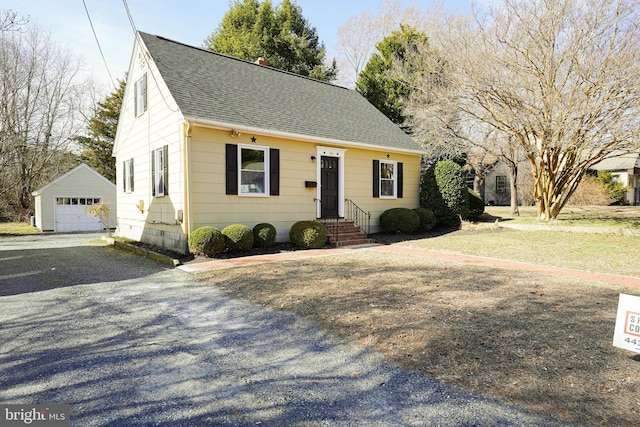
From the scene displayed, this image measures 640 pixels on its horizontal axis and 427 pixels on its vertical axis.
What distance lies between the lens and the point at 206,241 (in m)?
8.66

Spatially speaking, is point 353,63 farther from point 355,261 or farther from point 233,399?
point 233,399

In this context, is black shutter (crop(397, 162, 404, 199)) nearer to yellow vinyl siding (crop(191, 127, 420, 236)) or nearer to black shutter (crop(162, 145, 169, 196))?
yellow vinyl siding (crop(191, 127, 420, 236))

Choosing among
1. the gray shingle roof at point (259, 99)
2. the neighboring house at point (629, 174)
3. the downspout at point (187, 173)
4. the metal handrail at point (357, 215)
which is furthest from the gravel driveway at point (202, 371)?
the neighboring house at point (629, 174)

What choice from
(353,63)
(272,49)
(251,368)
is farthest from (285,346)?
(353,63)

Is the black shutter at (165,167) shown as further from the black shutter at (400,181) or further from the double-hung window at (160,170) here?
the black shutter at (400,181)

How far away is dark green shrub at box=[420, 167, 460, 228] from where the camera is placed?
46.9 ft

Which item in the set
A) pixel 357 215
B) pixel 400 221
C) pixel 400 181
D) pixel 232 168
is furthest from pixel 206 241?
pixel 400 181

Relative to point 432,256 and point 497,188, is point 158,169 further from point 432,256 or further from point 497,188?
point 497,188

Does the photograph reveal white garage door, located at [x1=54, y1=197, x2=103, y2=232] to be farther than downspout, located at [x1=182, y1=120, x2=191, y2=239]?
Yes

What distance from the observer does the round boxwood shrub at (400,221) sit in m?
13.1

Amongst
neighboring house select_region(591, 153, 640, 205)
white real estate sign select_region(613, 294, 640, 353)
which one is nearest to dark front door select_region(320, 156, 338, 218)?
white real estate sign select_region(613, 294, 640, 353)

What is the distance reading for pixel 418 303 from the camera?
16.2 feet

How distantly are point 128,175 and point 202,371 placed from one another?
12839mm

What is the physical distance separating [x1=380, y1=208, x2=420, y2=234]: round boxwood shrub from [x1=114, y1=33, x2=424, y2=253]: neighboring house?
500 millimetres
